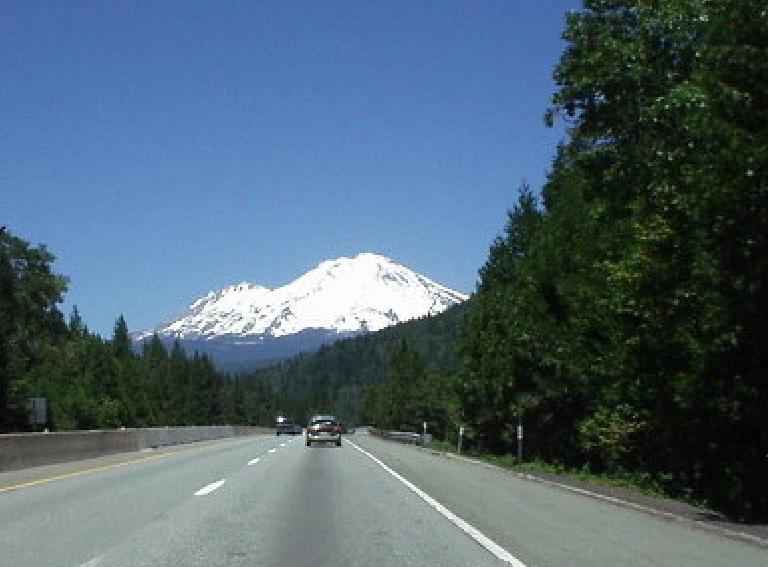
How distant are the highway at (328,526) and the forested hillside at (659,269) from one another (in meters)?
2.51

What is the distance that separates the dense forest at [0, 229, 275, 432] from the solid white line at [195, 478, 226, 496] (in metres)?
54.4

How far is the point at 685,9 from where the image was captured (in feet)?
65.7

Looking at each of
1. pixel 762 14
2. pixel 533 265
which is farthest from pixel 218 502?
pixel 533 265

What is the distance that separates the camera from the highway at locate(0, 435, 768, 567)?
1073 cm

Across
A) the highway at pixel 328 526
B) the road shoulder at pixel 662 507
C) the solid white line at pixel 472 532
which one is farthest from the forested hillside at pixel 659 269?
the solid white line at pixel 472 532

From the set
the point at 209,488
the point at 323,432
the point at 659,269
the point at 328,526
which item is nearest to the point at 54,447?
the point at 209,488

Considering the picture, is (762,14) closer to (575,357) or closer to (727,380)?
(727,380)

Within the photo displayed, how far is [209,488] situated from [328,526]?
682 cm

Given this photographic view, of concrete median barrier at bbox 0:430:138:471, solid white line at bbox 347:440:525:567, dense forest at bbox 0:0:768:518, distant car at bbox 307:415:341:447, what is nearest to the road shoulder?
dense forest at bbox 0:0:768:518

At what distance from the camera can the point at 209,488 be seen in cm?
1988

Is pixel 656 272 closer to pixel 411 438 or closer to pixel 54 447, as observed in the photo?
pixel 54 447

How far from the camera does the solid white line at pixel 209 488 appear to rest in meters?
18.6

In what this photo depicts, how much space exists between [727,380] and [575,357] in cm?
1366

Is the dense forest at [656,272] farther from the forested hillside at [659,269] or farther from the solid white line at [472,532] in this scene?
the solid white line at [472,532]
